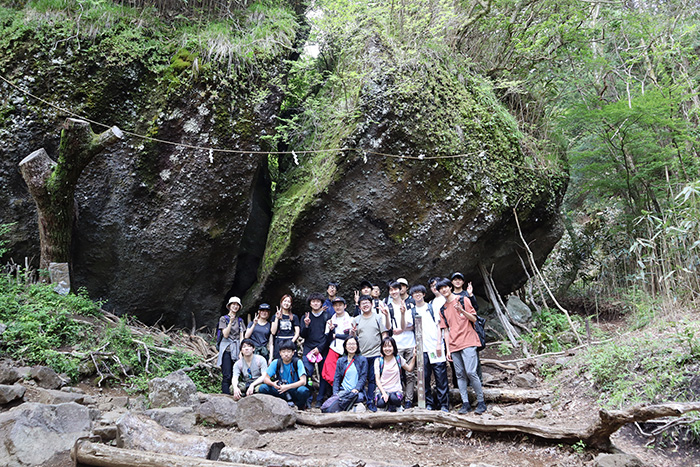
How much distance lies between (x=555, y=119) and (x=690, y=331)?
568 centimetres

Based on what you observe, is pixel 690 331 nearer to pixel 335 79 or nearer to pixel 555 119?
pixel 555 119

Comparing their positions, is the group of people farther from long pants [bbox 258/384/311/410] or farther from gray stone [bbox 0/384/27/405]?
gray stone [bbox 0/384/27/405]

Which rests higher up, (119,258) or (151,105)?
(151,105)

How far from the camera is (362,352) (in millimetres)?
6137

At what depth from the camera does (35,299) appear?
6.69m

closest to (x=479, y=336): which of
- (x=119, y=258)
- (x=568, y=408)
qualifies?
(x=568, y=408)

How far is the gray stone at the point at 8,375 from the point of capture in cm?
522

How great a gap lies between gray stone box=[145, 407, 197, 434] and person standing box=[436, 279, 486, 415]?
3.29 m

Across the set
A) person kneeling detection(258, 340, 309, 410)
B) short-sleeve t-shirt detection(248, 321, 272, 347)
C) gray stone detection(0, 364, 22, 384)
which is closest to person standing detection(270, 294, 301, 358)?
short-sleeve t-shirt detection(248, 321, 272, 347)

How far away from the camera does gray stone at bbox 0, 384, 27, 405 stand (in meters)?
4.76

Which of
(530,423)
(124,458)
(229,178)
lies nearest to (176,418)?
(124,458)

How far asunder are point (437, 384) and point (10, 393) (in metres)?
5.12

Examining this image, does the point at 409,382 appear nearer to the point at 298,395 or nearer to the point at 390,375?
the point at 390,375

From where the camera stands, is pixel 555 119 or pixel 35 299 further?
pixel 555 119
